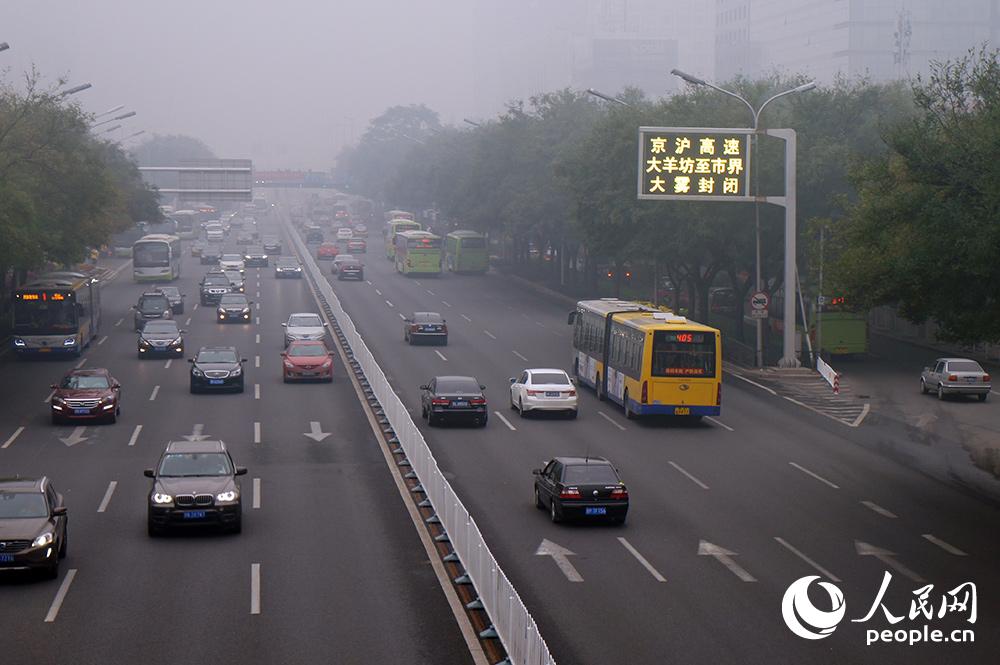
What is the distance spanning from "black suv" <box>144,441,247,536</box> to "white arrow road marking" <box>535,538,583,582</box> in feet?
19.5

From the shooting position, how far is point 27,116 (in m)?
66.1

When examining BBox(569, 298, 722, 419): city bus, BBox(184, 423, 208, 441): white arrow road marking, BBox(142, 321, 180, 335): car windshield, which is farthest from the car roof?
BBox(142, 321, 180, 335): car windshield

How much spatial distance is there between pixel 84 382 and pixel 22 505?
1965 cm

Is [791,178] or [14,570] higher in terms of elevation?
[791,178]

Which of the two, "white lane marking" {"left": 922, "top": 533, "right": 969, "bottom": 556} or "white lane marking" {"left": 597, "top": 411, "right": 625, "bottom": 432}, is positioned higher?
"white lane marking" {"left": 922, "top": 533, "right": 969, "bottom": 556}

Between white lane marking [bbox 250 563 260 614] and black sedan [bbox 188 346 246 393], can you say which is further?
black sedan [bbox 188 346 246 393]

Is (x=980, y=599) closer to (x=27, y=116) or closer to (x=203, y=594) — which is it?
(x=203, y=594)

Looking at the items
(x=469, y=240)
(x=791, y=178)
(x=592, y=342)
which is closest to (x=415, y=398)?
(x=592, y=342)

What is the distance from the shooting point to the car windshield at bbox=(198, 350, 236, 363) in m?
48.5

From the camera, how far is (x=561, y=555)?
81.0 feet

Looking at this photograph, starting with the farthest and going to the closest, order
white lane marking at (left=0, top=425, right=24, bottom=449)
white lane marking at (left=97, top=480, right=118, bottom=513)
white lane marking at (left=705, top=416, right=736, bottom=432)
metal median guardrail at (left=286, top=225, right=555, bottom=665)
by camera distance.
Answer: white lane marking at (left=705, top=416, right=736, bottom=432) < white lane marking at (left=0, top=425, right=24, bottom=449) < white lane marking at (left=97, top=480, right=118, bottom=513) < metal median guardrail at (left=286, top=225, right=555, bottom=665)

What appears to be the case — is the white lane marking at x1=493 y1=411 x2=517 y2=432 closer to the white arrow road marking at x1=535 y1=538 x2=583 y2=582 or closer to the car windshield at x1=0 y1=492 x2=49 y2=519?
the white arrow road marking at x1=535 y1=538 x2=583 y2=582

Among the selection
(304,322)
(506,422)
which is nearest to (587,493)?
(506,422)

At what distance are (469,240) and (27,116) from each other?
50258mm
